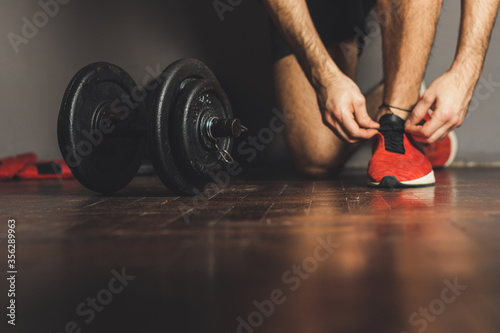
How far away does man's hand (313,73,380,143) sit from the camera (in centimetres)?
108

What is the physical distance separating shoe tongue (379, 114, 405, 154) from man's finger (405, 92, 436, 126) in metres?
0.05

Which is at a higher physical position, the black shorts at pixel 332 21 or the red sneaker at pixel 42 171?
the black shorts at pixel 332 21

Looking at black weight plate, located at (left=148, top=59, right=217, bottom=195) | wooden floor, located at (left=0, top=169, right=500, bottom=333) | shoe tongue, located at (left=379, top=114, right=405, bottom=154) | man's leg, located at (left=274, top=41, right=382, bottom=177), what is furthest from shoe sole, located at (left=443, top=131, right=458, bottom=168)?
black weight plate, located at (left=148, top=59, right=217, bottom=195)

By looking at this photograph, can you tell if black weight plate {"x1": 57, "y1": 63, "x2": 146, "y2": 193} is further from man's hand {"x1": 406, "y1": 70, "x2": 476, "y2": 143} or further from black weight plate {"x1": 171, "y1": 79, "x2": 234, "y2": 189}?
man's hand {"x1": 406, "y1": 70, "x2": 476, "y2": 143}

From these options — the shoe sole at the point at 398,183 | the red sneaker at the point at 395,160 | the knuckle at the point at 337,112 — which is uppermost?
the knuckle at the point at 337,112

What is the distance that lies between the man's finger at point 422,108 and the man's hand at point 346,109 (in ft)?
0.34

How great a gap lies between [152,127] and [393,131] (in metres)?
0.66

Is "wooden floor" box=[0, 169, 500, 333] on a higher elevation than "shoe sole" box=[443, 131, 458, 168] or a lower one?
lower

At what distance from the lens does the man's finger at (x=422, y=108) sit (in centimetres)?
110

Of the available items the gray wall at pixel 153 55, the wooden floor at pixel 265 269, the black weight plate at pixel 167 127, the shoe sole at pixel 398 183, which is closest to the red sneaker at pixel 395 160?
the shoe sole at pixel 398 183

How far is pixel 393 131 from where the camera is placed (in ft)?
3.96

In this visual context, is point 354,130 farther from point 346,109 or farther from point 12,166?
point 12,166

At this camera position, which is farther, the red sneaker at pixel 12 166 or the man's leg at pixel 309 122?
the red sneaker at pixel 12 166

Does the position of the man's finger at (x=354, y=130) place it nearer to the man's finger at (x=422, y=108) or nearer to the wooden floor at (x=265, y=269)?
the man's finger at (x=422, y=108)
